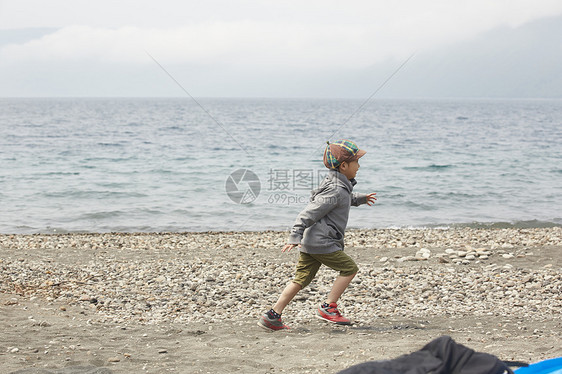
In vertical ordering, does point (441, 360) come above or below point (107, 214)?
above

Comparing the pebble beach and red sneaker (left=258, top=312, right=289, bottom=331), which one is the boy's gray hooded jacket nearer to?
red sneaker (left=258, top=312, right=289, bottom=331)

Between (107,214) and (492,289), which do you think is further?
(107,214)

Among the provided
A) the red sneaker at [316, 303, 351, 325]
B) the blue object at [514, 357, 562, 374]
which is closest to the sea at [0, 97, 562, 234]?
the red sneaker at [316, 303, 351, 325]

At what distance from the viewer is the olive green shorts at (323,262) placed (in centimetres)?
592

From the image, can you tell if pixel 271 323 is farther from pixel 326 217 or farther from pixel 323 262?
pixel 326 217

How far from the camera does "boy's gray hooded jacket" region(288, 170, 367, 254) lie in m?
5.74

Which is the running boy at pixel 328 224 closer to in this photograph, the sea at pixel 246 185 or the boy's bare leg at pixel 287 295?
the boy's bare leg at pixel 287 295

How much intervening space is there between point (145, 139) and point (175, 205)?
24.6 meters

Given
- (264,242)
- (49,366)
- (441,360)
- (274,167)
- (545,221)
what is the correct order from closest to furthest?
(441,360) < (49,366) < (264,242) < (545,221) < (274,167)

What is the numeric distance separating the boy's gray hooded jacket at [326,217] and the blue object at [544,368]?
2.55 m

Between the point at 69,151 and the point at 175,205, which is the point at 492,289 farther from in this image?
the point at 69,151

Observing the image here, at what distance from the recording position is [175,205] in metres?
17.5

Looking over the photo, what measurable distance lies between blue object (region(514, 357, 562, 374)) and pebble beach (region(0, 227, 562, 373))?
1.03 meters

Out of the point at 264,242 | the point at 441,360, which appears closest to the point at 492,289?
the point at 441,360
